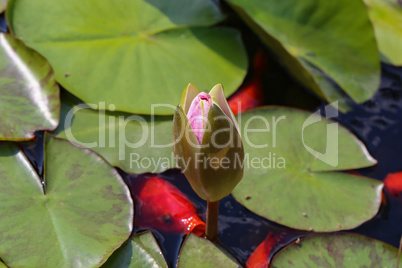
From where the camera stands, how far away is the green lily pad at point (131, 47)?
4.88ft

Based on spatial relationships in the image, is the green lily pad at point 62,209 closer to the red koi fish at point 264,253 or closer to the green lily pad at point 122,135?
the green lily pad at point 122,135

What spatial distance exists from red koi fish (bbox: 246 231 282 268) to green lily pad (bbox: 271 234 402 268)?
81mm

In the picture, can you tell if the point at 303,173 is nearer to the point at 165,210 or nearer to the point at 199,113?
the point at 165,210

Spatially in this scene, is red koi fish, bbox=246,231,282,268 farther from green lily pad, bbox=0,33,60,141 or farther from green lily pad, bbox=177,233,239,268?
green lily pad, bbox=0,33,60,141

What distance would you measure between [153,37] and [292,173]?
760 millimetres

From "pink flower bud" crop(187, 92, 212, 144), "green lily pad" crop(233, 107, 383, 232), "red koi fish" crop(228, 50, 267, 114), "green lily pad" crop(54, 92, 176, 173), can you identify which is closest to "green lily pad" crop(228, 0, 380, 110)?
"red koi fish" crop(228, 50, 267, 114)

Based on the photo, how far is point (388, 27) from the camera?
1910 millimetres

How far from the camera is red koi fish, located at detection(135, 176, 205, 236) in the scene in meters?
1.27

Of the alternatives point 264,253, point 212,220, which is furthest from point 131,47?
point 264,253

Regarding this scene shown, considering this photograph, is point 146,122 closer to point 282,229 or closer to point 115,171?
point 115,171

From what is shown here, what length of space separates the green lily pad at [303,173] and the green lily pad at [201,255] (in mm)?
202

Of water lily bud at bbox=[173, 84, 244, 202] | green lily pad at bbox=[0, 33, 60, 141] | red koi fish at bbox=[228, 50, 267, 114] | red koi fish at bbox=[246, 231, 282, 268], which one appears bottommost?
red koi fish at bbox=[246, 231, 282, 268]

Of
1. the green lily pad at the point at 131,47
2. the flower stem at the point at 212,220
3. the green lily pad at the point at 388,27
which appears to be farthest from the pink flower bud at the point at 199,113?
the green lily pad at the point at 388,27

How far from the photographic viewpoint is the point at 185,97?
0.97 meters
